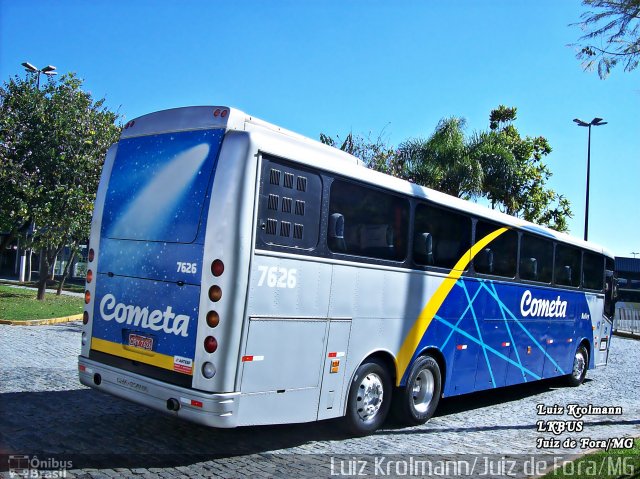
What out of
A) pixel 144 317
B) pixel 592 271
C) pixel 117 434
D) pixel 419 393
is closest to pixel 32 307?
pixel 117 434

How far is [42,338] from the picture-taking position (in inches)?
535

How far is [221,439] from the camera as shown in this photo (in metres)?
6.83

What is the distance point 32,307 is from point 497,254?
50.8ft

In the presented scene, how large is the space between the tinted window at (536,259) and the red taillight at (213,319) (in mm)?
6835

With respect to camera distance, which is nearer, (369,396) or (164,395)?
(164,395)

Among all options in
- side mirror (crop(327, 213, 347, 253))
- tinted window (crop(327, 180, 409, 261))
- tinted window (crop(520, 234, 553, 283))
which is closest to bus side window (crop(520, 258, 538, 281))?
tinted window (crop(520, 234, 553, 283))

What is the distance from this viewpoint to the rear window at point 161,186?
6.15m

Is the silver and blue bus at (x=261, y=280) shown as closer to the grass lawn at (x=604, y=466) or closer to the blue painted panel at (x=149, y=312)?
the blue painted panel at (x=149, y=312)

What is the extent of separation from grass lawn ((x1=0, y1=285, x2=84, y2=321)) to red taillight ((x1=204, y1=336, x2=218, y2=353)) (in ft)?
40.6

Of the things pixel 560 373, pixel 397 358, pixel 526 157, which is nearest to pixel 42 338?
pixel 397 358

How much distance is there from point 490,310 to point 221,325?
560 cm

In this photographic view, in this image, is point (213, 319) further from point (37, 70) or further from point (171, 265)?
point (37, 70)

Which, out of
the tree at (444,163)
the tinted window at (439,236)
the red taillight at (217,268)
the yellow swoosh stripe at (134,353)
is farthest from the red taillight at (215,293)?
the tree at (444,163)

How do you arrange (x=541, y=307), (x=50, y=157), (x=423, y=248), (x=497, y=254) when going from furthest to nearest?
(x=50, y=157) < (x=541, y=307) < (x=497, y=254) < (x=423, y=248)
